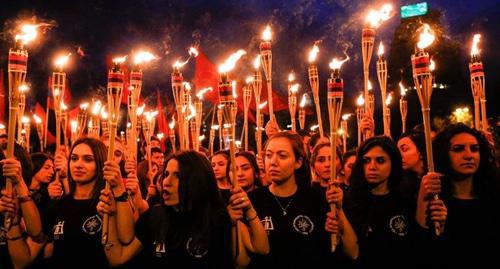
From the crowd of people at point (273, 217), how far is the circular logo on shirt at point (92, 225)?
12 millimetres

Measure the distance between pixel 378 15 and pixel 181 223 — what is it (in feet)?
14.1

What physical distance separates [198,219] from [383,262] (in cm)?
183

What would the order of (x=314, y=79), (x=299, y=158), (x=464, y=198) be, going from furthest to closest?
(x=314, y=79), (x=299, y=158), (x=464, y=198)

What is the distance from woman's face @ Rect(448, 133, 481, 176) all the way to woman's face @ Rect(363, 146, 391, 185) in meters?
0.67

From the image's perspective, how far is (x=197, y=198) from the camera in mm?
4641

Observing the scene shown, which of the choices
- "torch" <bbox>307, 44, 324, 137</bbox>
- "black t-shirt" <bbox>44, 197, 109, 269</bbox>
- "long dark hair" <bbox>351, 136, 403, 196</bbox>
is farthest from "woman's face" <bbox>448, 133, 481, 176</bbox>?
"black t-shirt" <bbox>44, 197, 109, 269</bbox>

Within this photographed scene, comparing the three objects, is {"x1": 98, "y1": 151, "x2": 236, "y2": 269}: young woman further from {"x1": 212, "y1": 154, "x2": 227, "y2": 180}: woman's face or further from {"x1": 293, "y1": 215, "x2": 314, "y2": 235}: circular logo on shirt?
{"x1": 212, "y1": 154, "x2": 227, "y2": 180}: woman's face

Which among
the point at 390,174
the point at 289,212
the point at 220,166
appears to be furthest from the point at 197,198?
the point at 220,166

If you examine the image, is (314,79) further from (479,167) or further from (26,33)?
(26,33)

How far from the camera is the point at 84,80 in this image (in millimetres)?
34469

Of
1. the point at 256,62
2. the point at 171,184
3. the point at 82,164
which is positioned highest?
the point at 256,62

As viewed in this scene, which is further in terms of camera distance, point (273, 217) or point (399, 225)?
point (273, 217)

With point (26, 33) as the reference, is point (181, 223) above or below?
below

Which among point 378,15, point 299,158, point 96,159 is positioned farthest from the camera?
point 378,15
